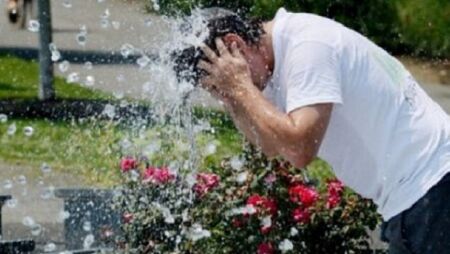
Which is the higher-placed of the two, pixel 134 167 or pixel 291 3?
pixel 134 167

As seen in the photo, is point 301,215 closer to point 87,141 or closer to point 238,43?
point 238,43

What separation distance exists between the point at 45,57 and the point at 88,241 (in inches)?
210

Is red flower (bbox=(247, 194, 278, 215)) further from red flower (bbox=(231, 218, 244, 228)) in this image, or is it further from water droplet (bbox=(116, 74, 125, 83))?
water droplet (bbox=(116, 74, 125, 83))

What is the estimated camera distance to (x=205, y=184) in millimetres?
5180

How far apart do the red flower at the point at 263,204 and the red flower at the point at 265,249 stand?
A: 12 cm

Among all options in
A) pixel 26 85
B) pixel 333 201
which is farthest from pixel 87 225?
pixel 26 85

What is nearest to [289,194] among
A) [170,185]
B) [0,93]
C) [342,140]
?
[170,185]

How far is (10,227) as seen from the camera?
6785 millimetres

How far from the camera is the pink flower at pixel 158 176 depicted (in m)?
5.22

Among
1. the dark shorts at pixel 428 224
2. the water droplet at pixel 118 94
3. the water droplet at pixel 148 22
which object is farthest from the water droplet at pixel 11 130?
the dark shorts at pixel 428 224

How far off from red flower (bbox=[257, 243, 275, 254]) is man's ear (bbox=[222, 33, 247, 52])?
1.61m

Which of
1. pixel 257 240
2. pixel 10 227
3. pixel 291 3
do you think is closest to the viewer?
pixel 257 240

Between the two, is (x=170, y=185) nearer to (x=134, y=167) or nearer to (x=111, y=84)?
(x=134, y=167)

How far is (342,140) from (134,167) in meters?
2.00
